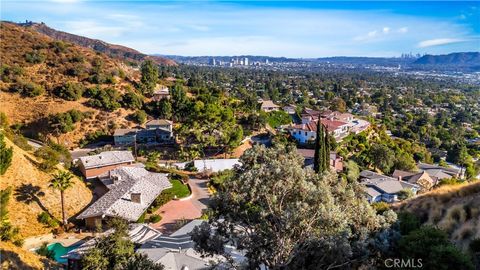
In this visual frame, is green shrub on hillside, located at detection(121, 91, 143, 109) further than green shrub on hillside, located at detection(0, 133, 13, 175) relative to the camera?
Yes

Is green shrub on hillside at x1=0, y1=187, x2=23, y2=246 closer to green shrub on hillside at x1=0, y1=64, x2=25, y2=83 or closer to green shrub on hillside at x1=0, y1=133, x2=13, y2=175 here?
green shrub on hillside at x1=0, y1=133, x2=13, y2=175

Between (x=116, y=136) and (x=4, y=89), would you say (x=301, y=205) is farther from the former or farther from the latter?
(x=4, y=89)

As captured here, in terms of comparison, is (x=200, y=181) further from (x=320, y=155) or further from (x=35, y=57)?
(x=35, y=57)

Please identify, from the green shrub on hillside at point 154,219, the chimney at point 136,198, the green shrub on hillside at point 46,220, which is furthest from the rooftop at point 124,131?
Result: the green shrub on hillside at point 154,219

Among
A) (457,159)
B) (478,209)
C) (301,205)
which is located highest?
(301,205)

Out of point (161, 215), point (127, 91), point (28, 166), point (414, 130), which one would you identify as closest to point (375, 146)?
point (414, 130)

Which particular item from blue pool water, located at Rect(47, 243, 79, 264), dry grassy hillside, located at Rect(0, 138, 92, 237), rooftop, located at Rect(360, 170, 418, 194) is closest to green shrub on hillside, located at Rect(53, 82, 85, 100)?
dry grassy hillside, located at Rect(0, 138, 92, 237)
